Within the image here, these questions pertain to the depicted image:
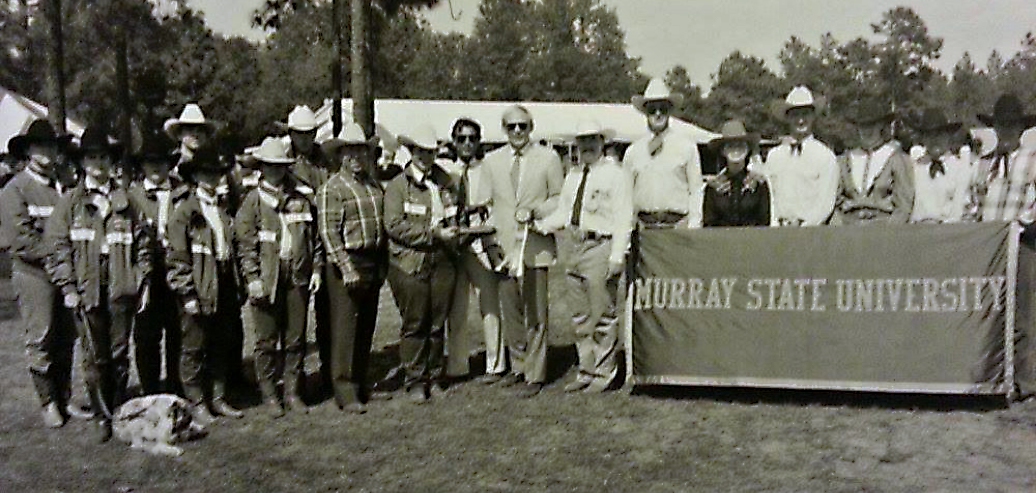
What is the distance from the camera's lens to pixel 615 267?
7.47 metres

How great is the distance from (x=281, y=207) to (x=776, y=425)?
3.92 m

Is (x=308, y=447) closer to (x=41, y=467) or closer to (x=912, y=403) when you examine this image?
(x=41, y=467)

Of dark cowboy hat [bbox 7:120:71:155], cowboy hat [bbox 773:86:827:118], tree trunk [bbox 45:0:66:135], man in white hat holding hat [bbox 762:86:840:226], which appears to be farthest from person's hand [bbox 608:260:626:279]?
tree trunk [bbox 45:0:66:135]

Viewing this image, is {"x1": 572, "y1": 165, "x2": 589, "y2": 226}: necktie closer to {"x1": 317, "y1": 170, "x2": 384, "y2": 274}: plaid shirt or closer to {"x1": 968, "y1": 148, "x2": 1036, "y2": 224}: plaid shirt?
{"x1": 317, "y1": 170, "x2": 384, "y2": 274}: plaid shirt

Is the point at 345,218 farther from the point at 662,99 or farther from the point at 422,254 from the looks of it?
the point at 662,99

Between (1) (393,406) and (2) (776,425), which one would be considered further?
(1) (393,406)

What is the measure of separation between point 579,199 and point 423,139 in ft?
4.39

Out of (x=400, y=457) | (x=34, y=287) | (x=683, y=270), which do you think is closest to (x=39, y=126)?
(x=34, y=287)

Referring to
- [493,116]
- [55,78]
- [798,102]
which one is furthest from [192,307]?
[493,116]

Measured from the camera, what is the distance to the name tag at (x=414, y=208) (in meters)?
7.46

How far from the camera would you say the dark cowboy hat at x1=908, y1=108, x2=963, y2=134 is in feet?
26.2

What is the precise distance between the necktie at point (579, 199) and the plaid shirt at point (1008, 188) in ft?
9.98

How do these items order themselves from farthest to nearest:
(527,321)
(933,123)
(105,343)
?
(527,321), (933,123), (105,343)

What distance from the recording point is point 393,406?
24.6ft
